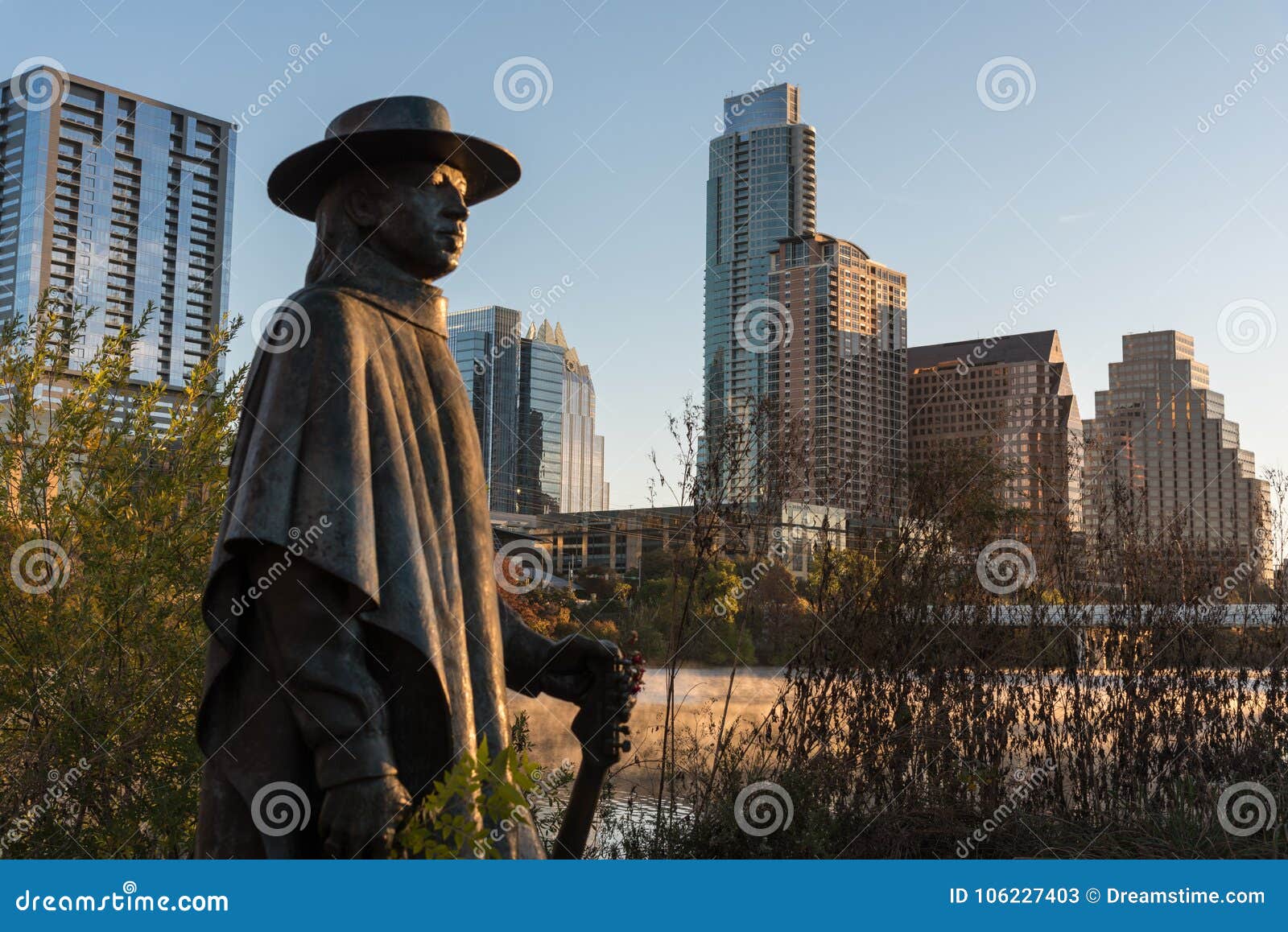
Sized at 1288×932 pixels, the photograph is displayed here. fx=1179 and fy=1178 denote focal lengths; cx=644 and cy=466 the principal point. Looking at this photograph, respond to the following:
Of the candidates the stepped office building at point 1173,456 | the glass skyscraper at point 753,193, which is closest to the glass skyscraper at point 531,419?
the stepped office building at point 1173,456

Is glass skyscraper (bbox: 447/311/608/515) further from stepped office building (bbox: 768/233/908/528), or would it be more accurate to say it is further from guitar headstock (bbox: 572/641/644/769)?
guitar headstock (bbox: 572/641/644/769)

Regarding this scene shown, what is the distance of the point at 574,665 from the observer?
2.66 metres

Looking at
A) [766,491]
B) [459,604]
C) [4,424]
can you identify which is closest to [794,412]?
[766,491]

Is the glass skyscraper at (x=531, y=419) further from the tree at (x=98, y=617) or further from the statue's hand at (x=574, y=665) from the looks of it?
the statue's hand at (x=574, y=665)

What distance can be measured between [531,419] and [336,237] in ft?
41.0

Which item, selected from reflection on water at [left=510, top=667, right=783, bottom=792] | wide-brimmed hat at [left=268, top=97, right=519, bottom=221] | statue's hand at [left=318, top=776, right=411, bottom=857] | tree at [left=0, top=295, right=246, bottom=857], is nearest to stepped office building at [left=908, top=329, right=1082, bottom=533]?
reflection on water at [left=510, top=667, right=783, bottom=792]

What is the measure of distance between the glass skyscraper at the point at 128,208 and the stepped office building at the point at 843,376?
1098 cm

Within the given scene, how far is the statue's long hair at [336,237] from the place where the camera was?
245 cm

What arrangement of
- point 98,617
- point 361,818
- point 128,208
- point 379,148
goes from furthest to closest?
1. point 128,208
2. point 98,617
3. point 379,148
4. point 361,818

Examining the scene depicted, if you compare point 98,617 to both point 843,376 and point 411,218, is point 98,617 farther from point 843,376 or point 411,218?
point 843,376

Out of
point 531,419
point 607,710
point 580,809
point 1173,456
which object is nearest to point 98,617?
point 580,809

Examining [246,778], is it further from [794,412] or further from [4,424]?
[794,412]

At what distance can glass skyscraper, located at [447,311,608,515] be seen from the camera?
11.7m

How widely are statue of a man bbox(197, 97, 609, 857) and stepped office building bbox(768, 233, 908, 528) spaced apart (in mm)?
3782
